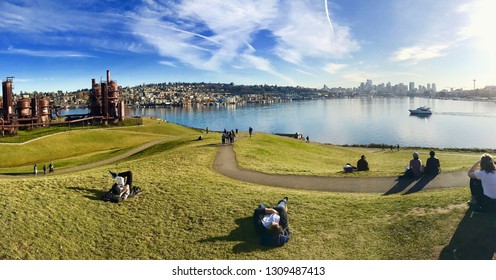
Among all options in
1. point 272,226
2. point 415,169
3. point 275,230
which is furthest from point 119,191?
point 415,169

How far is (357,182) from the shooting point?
16.8 meters

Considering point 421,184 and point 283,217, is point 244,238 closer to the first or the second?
point 283,217

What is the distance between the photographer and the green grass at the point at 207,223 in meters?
9.64

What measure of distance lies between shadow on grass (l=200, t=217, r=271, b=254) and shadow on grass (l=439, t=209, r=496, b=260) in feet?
16.7

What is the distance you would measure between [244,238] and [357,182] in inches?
340

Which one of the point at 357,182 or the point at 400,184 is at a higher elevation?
the point at 400,184

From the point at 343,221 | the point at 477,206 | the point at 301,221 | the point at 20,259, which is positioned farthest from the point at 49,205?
the point at 477,206

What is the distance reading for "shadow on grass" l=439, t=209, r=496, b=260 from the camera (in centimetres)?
870

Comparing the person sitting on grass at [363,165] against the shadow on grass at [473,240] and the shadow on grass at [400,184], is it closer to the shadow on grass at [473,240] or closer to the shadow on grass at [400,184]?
the shadow on grass at [400,184]

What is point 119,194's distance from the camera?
1310 centimetres

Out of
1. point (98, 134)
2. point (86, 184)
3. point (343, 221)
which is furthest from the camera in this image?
point (98, 134)

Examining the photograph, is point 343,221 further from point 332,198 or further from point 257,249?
point 257,249

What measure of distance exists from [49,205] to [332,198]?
36.8 feet

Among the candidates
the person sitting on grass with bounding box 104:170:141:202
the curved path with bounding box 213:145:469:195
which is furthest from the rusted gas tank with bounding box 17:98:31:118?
the person sitting on grass with bounding box 104:170:141:202
